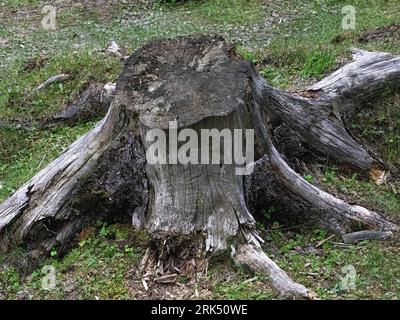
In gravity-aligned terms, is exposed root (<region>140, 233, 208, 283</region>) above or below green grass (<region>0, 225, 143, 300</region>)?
above

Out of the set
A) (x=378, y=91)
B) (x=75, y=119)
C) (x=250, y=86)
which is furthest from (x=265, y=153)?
(x=75, y=119)

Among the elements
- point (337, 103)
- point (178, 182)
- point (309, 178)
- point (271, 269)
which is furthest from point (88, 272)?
point (337, 103)

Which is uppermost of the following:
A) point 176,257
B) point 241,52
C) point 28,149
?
point 241,52

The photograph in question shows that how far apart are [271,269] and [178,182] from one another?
1234mm

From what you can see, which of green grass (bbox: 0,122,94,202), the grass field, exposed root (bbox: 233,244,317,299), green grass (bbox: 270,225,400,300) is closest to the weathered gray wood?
the grass field

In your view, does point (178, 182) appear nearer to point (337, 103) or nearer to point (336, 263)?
point (336, 263)

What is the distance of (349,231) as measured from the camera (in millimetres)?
6871

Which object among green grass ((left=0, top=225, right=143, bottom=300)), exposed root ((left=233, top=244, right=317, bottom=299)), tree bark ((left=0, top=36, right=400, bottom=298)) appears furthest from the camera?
tree bark ((left=0, top=36, right=400, bottom=298))

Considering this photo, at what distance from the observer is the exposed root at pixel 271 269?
5.78 metres

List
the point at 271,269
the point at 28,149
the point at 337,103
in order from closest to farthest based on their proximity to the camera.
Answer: the point at 271,269 < the point at 337,103 < the point at 28,149

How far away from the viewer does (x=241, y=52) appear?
1215cm

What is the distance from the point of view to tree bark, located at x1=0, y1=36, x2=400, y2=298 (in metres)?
6.23

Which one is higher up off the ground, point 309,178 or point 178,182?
point 178,182

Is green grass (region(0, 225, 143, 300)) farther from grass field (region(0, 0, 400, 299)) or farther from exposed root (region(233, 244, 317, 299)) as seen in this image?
exposed root (region(233, 244, 317, 299))
